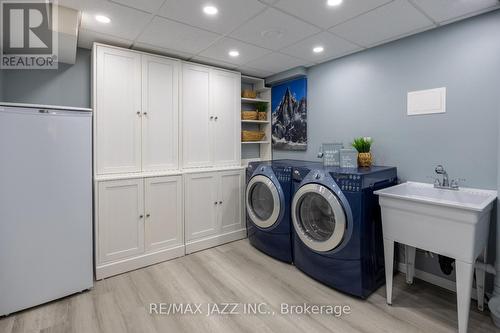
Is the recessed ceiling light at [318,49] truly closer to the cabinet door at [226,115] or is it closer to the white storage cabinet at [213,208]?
the cabinet door at [226,115]

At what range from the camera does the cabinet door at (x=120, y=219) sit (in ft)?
8.02

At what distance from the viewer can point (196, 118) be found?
3.10 meters

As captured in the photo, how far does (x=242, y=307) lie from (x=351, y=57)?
9.23 ft

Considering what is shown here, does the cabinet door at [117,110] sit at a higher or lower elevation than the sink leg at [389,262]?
higher

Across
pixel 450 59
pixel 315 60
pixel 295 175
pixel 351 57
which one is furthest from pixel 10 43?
pixel 450 59

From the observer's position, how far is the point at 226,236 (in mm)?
3350

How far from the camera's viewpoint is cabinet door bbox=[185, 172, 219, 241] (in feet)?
9.88

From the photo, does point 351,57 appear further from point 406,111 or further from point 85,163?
point 85,163

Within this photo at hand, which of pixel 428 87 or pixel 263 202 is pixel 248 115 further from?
pixel 428 87

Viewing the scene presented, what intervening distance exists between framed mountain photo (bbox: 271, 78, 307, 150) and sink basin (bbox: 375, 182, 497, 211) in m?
1.46

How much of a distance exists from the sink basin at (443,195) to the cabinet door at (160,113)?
86.3 inches

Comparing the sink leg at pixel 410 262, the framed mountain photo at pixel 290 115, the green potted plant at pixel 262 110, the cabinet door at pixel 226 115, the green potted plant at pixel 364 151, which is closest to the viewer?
the sink leg at pixel 410 262

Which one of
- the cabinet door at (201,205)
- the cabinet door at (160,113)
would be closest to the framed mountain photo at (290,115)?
the cabinet door at (201,205)

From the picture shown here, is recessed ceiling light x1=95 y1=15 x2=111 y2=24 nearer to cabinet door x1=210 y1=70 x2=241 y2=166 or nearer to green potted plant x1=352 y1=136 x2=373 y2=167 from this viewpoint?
cabinet door x1=210 y1=70 x2=241 y2=166
